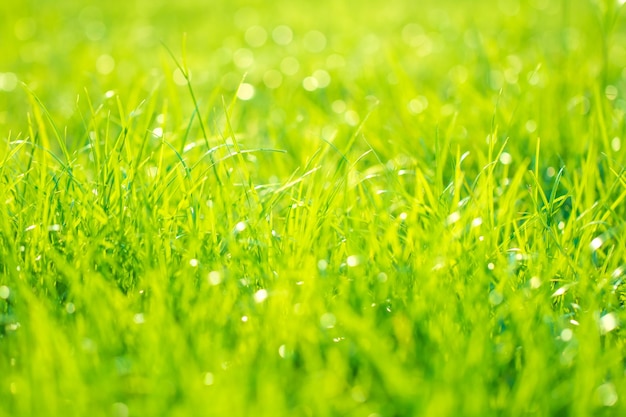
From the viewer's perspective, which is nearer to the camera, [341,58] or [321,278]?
[321,278]

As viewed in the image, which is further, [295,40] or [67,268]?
[295,40]

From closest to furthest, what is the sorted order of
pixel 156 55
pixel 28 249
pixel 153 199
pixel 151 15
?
1. pixel 28 249
2. pixel 153 199
3. pixel 156 55
4. pixel 151 15

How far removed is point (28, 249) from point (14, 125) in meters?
1.44

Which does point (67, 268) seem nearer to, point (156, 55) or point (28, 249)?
point (28, 249)

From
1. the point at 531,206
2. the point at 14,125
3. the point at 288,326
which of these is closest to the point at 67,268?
the point at 288,326

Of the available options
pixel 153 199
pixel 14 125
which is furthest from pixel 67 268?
pixel 14 125

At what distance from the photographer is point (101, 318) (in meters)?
1.44

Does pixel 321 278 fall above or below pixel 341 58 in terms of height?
above

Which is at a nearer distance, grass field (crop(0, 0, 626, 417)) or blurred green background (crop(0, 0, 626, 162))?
grass field (crop(0, 0, 626, 417))

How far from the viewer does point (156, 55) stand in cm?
427

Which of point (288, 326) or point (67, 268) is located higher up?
point (67, 268)

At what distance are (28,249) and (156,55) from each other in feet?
9.05

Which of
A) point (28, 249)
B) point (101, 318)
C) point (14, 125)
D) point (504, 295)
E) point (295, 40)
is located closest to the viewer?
point (101, 318)

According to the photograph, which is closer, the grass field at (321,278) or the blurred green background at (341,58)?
the grass field at (321,278)
